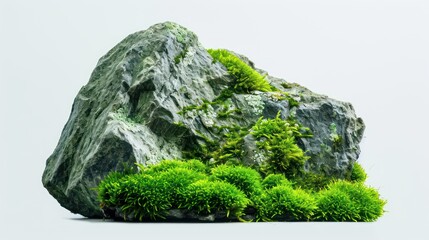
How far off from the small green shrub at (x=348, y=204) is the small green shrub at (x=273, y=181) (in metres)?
0.54

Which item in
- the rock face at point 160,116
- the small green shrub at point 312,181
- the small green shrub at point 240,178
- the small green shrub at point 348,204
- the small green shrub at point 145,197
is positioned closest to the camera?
the small green shrub at point 145,197

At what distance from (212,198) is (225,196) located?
0.17 metres

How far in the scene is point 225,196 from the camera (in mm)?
6906

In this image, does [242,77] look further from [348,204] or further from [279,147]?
[348,204]

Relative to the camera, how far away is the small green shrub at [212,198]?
6867mm

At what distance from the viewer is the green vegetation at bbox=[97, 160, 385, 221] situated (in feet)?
22.6

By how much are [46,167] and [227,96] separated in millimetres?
3272

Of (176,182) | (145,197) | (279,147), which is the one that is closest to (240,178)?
(176,182)

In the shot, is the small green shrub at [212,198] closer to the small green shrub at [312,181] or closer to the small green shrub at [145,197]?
the small green shrub at [145,197]

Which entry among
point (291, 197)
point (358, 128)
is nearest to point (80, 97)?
point (291, 197)

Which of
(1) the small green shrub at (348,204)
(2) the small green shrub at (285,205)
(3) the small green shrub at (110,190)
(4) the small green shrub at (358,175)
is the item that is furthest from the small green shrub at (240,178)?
(4) the small green shrub at (358,175)

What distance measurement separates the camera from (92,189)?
7465 millimetres

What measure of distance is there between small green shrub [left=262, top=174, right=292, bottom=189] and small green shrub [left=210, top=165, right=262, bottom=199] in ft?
1.10

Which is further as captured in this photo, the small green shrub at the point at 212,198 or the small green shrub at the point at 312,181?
the small green shrub at the point at 312,181
